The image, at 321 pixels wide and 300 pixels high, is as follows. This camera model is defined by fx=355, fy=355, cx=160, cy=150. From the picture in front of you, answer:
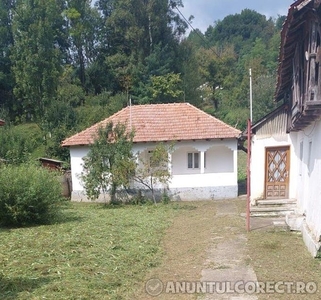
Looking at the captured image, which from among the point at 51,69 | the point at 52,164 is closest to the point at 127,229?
the point at 52,164

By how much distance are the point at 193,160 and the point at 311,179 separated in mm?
8936

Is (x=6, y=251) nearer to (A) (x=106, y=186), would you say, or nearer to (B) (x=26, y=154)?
(A) (x=106, y=186)

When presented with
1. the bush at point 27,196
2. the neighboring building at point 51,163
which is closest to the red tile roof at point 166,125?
the neighboring building at point 51,163

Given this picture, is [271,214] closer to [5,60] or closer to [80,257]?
[80,257]

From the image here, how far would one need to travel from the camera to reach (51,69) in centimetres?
3162

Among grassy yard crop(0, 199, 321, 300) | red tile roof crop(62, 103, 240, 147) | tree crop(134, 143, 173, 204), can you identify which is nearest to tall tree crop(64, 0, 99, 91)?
red tile roof crop(62, 103, 240, 147)

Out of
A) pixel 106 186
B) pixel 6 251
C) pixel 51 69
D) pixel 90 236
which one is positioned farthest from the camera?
pixel 51 69

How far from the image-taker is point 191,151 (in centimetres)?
1792

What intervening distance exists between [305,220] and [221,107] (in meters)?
37.6

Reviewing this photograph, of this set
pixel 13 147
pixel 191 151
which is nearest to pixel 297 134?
pixel 191 151

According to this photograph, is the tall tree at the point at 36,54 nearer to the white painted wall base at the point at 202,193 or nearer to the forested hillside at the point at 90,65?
the forested hillside at the point at 90,65

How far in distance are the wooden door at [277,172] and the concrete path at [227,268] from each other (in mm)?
4031

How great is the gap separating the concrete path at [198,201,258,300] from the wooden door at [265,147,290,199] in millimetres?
4031

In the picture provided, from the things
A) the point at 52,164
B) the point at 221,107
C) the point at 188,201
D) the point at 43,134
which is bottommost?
the point at 188,201
